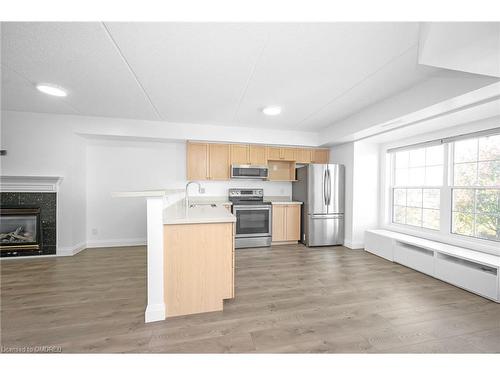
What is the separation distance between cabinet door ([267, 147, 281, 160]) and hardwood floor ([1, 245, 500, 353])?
2406 millimetres

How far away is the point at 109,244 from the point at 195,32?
4.23m

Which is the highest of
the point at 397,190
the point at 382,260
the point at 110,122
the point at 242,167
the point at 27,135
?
the point at 110,122

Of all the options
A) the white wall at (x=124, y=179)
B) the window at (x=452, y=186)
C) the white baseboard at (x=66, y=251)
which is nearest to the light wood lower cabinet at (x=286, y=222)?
the window at (x=452, y=186)

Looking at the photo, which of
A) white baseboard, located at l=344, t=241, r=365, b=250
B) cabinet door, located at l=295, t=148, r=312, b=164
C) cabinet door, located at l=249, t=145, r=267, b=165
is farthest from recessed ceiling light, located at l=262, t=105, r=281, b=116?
white baseboard, located at l=344, t=241, r=365, b=250

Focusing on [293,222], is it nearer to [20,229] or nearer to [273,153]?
[273,153]

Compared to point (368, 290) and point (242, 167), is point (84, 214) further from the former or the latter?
point (368, 290)

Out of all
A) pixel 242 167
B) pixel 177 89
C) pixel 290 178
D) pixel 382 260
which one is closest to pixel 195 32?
pixel 177 89

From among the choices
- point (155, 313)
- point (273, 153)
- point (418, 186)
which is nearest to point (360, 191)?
point (418, 186)

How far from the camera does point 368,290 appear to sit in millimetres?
A: 2332

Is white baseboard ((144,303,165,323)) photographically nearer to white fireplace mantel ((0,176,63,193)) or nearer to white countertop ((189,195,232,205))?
white countertop ((189,195,232,205))

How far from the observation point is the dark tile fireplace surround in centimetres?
326

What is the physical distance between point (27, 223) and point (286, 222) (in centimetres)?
472

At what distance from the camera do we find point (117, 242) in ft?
13.4

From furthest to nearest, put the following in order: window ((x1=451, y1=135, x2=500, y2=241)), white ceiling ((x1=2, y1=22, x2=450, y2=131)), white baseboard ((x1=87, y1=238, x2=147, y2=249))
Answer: white baseboard ((x1=87, y1=238, x2=147, y2=249)) < window ((x1=451, y1=135, x2=500, y2=241)) < white ceiling ((x1=2, y1=22, x2=450, y2=131))
